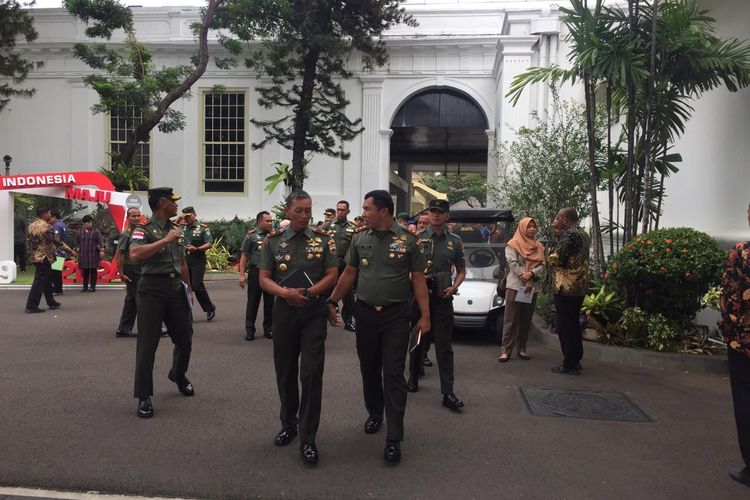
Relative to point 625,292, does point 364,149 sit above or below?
above

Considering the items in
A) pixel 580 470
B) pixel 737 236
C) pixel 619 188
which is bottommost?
pixel 580 470

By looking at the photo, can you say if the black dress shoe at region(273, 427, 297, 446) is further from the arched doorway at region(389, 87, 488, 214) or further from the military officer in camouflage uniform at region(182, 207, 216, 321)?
the arched doorway at region(389, 87, 488, 214)

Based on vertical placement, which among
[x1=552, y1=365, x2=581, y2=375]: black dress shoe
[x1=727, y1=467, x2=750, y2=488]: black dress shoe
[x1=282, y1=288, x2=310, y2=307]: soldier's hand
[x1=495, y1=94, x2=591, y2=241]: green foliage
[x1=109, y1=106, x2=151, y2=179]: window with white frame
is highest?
[x1=109, y1=106, x2=151, y2=179]: window with white frame

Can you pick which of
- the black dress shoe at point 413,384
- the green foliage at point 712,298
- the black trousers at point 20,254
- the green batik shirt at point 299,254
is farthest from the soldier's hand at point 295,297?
the black trousers at point 20,254

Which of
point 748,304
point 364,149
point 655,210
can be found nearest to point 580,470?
point 748,304

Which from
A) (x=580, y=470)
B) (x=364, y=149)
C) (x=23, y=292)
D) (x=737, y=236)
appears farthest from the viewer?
(x=364, y=149)

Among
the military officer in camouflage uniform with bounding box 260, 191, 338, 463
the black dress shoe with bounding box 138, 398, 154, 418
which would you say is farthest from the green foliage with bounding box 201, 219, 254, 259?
the military officer in camouflage uniform with bounding box 260, 191, 338, 463

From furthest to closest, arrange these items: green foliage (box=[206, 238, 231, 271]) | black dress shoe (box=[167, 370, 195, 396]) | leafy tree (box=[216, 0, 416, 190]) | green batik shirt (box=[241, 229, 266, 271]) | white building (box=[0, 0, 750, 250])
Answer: white building (box=[0, 0, 750, 250])
green foliage (box=[206, 238, 231, 271])
leafy tree (box=[216, 0, 416, 190])
green batik shirt (box=[241, 229, 266, 271])
black dress shoe (box=[167, 370, 195, 396])

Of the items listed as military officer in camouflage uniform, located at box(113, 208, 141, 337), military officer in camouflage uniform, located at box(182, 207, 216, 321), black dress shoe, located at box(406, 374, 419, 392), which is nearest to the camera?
black dress shoe, located at box(406, 374, 419, 392)

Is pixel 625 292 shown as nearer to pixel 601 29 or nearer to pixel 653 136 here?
pixel 653 136

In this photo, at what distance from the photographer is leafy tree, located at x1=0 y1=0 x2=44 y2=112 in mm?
21984

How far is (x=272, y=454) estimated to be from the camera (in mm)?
4621

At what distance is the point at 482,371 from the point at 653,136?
458 cm

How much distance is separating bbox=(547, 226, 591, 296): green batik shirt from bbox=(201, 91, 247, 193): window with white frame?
66.3ft
